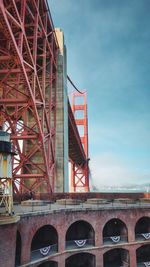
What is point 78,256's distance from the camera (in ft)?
69.0

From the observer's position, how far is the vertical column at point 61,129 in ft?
86.5

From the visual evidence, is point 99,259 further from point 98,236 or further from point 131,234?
point 131,234

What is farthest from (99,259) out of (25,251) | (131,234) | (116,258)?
(25,251)

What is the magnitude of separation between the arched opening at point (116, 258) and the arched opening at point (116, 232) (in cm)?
133

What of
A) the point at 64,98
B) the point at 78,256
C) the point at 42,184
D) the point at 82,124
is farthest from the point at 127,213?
→ the point at 82,124

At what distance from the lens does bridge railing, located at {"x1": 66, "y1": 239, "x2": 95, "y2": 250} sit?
737 inches

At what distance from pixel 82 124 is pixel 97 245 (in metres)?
51.6

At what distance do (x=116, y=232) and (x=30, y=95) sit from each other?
16166 millimetres

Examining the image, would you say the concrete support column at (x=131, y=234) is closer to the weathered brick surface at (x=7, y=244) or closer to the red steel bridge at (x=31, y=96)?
the red steel bridge at (x=31, y=96)

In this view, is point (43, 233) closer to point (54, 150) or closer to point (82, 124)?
point (54, 150)

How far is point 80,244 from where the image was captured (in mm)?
18766

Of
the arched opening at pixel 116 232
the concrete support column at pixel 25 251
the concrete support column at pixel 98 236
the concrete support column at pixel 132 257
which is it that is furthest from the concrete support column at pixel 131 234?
the concrete support column at pixel 25 251

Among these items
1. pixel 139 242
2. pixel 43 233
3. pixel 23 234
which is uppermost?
pixel 23 234

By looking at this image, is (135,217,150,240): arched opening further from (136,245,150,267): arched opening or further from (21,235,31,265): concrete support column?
(21,235,31,265): concrete support column
